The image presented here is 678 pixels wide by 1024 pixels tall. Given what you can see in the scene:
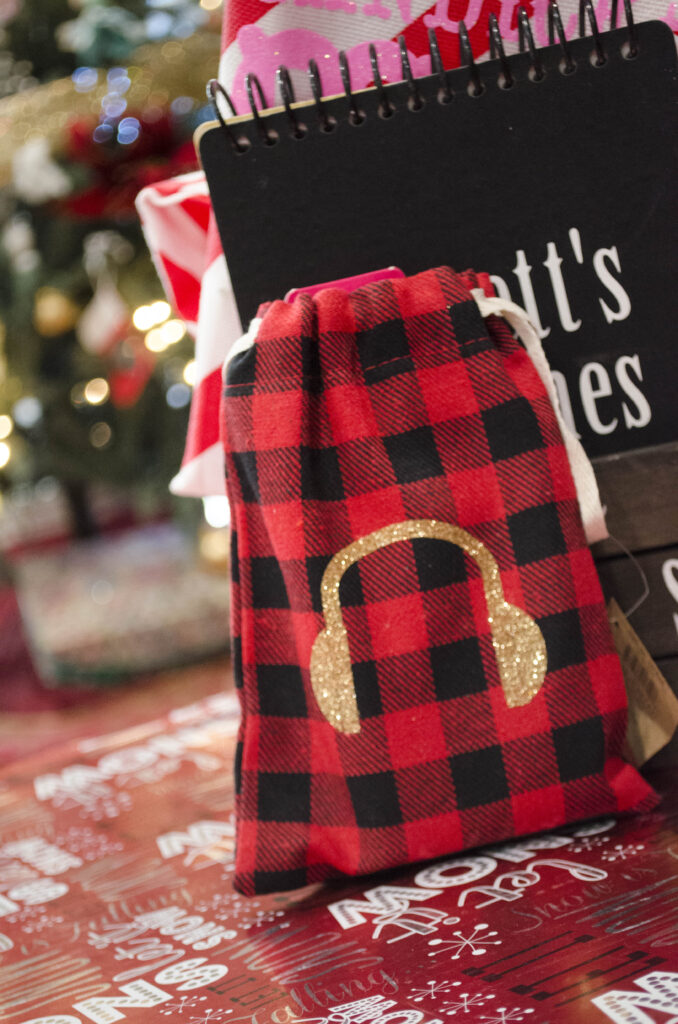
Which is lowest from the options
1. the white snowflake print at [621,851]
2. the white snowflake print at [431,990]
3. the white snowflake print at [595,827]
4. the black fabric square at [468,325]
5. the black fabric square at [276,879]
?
the white snowflake print at [595,827]

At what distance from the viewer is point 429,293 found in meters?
0.50

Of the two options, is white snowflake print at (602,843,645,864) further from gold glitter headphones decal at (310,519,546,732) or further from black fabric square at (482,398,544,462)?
black fabric square at (482,398,544,462)

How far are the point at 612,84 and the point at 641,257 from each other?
0.30ft

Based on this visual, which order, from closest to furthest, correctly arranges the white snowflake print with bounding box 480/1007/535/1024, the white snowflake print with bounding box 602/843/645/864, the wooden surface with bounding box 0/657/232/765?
the white snowflake print with bounding box 480/1007/535/1024
the white snowflake print with bounding box 602/843/645/864
the wooden surface with bounding box 0/657/232/765

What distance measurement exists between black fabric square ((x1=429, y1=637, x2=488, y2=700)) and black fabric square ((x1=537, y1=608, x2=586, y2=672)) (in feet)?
0.11

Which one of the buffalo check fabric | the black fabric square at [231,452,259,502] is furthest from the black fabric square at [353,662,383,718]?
the black fabric square at [231,452,259,502]

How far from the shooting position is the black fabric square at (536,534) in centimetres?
49

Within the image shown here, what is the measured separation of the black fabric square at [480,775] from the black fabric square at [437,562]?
9 cm

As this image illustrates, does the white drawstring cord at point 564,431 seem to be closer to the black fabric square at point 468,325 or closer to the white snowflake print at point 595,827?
the black fabric square at point 468,325

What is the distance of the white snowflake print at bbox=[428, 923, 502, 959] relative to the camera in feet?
1.39

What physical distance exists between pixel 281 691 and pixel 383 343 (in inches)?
7.5

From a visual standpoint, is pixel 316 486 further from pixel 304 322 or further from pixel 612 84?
pixel 612 84

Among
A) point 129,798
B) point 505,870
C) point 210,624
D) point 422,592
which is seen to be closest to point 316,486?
point 422,592

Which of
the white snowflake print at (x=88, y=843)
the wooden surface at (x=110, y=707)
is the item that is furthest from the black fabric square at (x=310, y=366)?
the wooden surface at (x=110, y=707)
